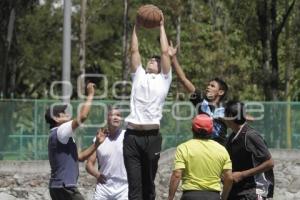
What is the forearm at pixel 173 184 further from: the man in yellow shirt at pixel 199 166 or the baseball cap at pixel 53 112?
the baseball cap at pixel 53 112

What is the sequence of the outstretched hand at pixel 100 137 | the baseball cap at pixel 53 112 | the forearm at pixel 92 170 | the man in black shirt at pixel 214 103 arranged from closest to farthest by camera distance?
the man in black shirt at pixel 214 103
the baseball cap at pixel 53 112
the outstretched hand at pixel 100 137
the forearm at pixel 92 170

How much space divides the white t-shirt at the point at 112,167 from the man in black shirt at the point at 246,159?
1905 millimetres

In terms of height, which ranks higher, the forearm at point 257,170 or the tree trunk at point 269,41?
the tree trunk at point 269,41

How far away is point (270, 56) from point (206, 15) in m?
3.65

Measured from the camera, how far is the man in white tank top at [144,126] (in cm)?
991

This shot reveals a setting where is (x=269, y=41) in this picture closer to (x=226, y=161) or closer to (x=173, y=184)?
(x=226, y=161)

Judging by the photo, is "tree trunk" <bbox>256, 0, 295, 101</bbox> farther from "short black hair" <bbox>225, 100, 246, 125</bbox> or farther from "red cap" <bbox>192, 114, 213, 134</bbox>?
"red cap" <bbox>192, 114, 213, 134</bbox>

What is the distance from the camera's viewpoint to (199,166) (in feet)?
31.8

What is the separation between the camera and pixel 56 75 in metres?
56.4

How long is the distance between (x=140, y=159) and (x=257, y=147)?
1.50 m

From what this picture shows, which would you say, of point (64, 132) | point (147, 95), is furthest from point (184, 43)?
point (147, 95)

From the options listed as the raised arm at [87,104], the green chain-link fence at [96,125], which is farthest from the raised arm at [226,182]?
the green chain-link fence at [96,125]

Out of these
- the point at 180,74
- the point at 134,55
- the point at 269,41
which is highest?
the point at 269,41

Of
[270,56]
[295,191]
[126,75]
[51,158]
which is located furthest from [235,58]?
[51,158]
